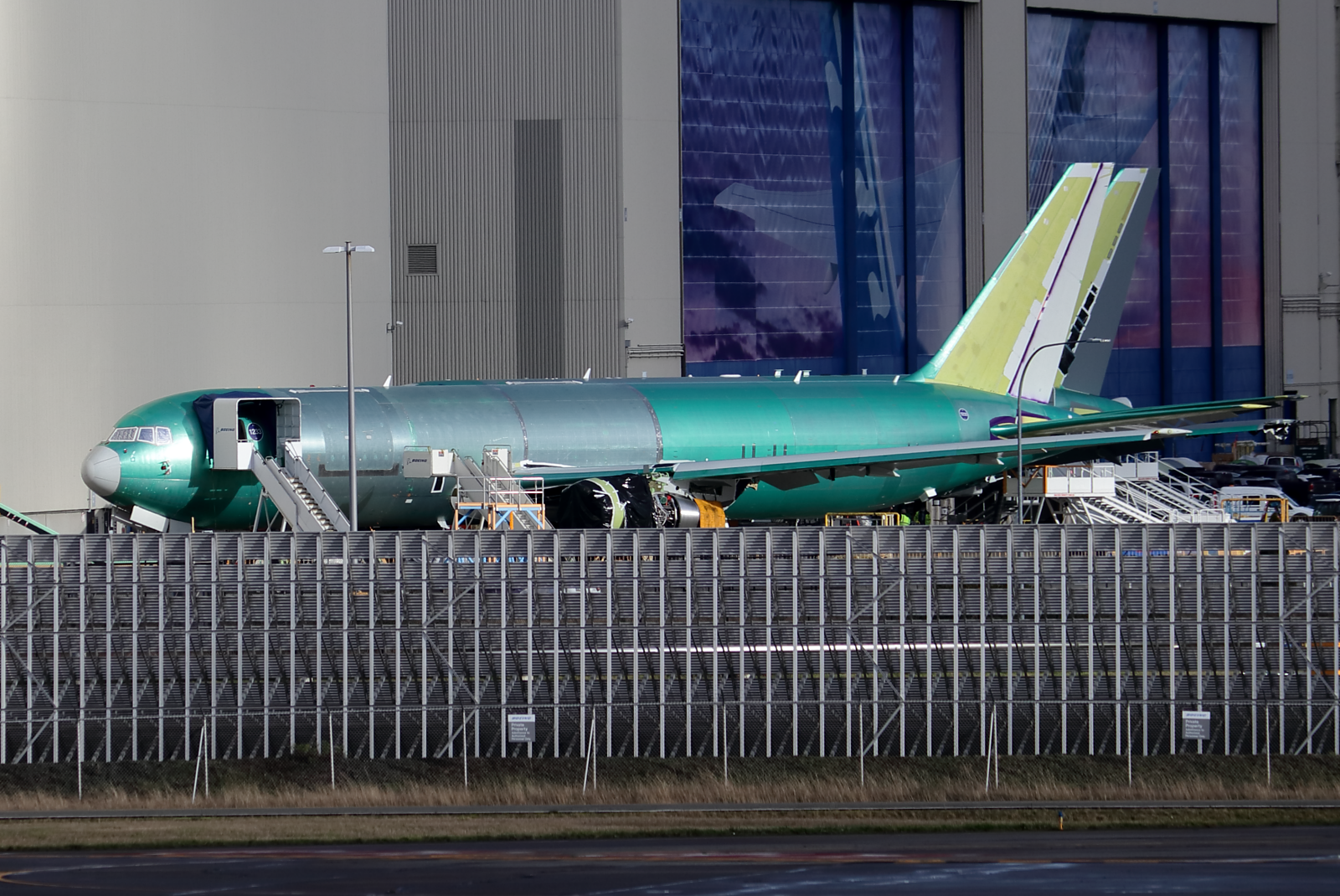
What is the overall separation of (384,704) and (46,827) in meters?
5.38

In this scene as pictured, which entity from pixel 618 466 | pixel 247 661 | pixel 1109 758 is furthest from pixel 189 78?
pixel 1109 758

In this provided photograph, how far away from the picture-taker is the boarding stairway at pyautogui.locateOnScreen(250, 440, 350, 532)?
4022cm

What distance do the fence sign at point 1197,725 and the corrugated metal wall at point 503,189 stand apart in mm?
50151

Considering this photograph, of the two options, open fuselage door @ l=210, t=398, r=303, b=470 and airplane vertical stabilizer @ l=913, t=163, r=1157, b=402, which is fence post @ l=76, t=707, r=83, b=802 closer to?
open fuselage door @ l=210, t=398, r=303, b=470

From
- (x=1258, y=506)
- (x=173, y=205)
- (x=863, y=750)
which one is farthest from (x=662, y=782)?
(x=1258, y=506)

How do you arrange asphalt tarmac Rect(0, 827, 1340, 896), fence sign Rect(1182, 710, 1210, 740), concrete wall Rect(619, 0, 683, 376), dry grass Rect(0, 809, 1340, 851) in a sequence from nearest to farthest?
asphalt tarmac Rect(0, 827, 1340, 896) < dry grass Rect(0, 809, 1340, 851) < fence sign Rect(1182, 710, 1210, 740) < concrete wall Rect(619, 0, 683, 376)

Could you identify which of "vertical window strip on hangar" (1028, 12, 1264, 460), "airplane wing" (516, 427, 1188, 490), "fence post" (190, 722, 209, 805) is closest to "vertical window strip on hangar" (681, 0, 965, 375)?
"vertical window strip on hangar" (1028, 12, 1264, 460)

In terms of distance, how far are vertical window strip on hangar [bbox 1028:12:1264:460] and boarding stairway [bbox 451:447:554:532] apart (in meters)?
49.3

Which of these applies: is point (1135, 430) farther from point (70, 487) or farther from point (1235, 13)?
point (1235, 13)

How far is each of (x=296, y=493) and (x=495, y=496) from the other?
5291 millimetres

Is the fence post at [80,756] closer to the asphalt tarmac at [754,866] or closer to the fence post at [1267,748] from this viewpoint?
the asphalt tarmac at [754,866]

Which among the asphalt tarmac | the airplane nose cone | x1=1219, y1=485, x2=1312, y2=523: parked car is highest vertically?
the airplane nose cone

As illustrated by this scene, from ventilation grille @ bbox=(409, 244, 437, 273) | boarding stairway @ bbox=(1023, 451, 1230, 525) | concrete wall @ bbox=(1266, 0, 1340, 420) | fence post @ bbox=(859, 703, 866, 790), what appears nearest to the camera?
fence post @ bbox=(859, 703, 866, 790)

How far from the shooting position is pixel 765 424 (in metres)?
51.8
